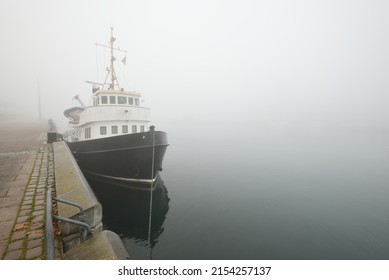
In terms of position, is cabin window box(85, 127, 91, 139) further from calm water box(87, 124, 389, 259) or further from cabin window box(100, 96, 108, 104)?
calm water box(87, 124, 389, 259)

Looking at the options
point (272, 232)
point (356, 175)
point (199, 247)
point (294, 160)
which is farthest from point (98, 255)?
point (294, 160)

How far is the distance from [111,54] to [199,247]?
49.1ft

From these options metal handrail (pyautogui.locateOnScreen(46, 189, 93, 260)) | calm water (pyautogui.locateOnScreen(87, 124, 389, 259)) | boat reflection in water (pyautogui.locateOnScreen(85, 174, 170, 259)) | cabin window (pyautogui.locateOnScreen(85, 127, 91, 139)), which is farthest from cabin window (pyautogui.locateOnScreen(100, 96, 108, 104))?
metal handrail (pyautogui.locateOnScreen(46, 189, 93, 260))

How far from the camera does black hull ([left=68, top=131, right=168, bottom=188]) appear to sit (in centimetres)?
1138

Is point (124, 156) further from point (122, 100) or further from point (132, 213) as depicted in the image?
point (122, 100)

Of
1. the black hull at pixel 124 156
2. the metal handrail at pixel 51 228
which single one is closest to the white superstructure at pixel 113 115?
the black hull at pixel 124 156

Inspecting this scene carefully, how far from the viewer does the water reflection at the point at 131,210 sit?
878 cm

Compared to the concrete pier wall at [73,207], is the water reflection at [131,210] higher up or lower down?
Answer: lower down

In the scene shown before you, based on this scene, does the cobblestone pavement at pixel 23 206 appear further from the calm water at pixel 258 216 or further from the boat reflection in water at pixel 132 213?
the calm water at pixel 258 216

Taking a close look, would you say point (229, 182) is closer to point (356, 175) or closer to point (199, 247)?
point (199, 247)

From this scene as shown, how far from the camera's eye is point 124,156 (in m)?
11.6

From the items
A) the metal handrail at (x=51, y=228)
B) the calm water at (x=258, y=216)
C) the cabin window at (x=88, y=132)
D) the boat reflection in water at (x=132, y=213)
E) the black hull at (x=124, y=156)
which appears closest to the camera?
the metal handrail at (x=51, y=228)

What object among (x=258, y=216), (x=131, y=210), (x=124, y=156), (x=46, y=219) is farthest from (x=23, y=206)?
(x=258, y=216)

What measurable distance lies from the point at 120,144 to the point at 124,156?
753mm
